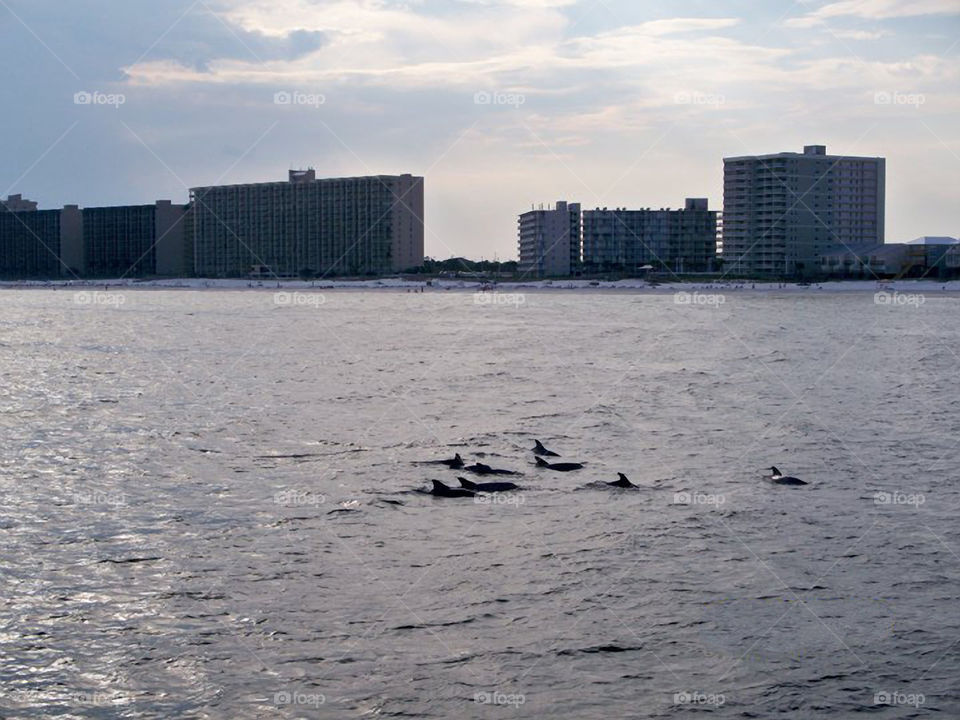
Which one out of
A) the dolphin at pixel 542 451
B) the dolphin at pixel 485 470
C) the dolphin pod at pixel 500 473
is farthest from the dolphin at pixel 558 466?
the dolphin at pixel 542 451

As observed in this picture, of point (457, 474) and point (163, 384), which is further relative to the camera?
point (163, 384)

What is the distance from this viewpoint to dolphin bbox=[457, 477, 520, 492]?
23.2 metres

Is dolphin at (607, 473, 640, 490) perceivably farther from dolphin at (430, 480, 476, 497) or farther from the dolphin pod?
dolphin at (430, 480, 476, 497)

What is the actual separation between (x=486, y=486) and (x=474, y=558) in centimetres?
553

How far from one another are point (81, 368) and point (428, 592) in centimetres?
4304

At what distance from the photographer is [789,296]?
173 m

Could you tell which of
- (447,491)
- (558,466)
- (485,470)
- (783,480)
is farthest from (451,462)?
(783,480)

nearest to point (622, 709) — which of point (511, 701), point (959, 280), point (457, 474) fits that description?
point (511, 701)

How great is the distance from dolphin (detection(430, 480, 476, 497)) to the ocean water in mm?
562

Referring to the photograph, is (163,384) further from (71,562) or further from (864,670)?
(864,670)

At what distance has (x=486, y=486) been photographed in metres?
23.4

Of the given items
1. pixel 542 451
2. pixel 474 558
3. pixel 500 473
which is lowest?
pixel 474 558

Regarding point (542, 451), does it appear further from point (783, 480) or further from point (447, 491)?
point (783, 480)

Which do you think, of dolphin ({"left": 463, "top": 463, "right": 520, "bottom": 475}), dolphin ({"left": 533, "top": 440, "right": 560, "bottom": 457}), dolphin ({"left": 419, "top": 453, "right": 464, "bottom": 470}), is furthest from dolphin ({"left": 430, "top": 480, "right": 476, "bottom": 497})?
dolphin ({"left": 533, "top": 440, "right": 560, "bottom": 457})
